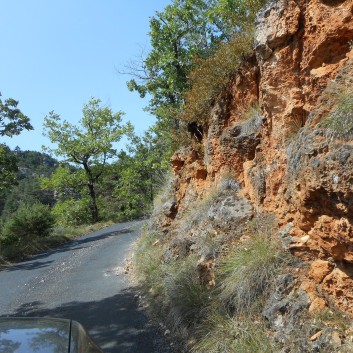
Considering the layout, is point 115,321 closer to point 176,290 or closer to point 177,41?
point 176,290

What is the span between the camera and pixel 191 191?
1024 cm

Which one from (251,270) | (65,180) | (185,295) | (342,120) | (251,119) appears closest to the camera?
(342,120)

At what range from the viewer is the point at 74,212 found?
34.2 meters

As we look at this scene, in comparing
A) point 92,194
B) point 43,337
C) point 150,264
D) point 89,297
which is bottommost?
point 89,297

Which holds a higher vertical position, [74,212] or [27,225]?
[74,212]

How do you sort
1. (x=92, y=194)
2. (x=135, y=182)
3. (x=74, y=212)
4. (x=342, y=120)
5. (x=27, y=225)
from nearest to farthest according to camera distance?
(x=342, y=120) < (x=27, y=225) < (x=92, y=194) < (x=74, y=212) < (x=135, y=182)

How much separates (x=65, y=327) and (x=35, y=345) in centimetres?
36

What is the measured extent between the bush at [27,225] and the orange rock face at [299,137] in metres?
12.8

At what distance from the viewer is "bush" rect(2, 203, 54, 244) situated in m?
19.0

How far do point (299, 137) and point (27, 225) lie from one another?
17.1 metres

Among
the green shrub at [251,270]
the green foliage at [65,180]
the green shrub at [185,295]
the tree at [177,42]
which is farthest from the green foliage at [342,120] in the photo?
the green foliage at [65,180]

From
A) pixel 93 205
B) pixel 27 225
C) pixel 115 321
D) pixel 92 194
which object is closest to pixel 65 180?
pixel 92 194

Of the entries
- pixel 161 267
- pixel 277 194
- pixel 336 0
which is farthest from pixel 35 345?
pixel 161 267

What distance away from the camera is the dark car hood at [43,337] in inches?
107
